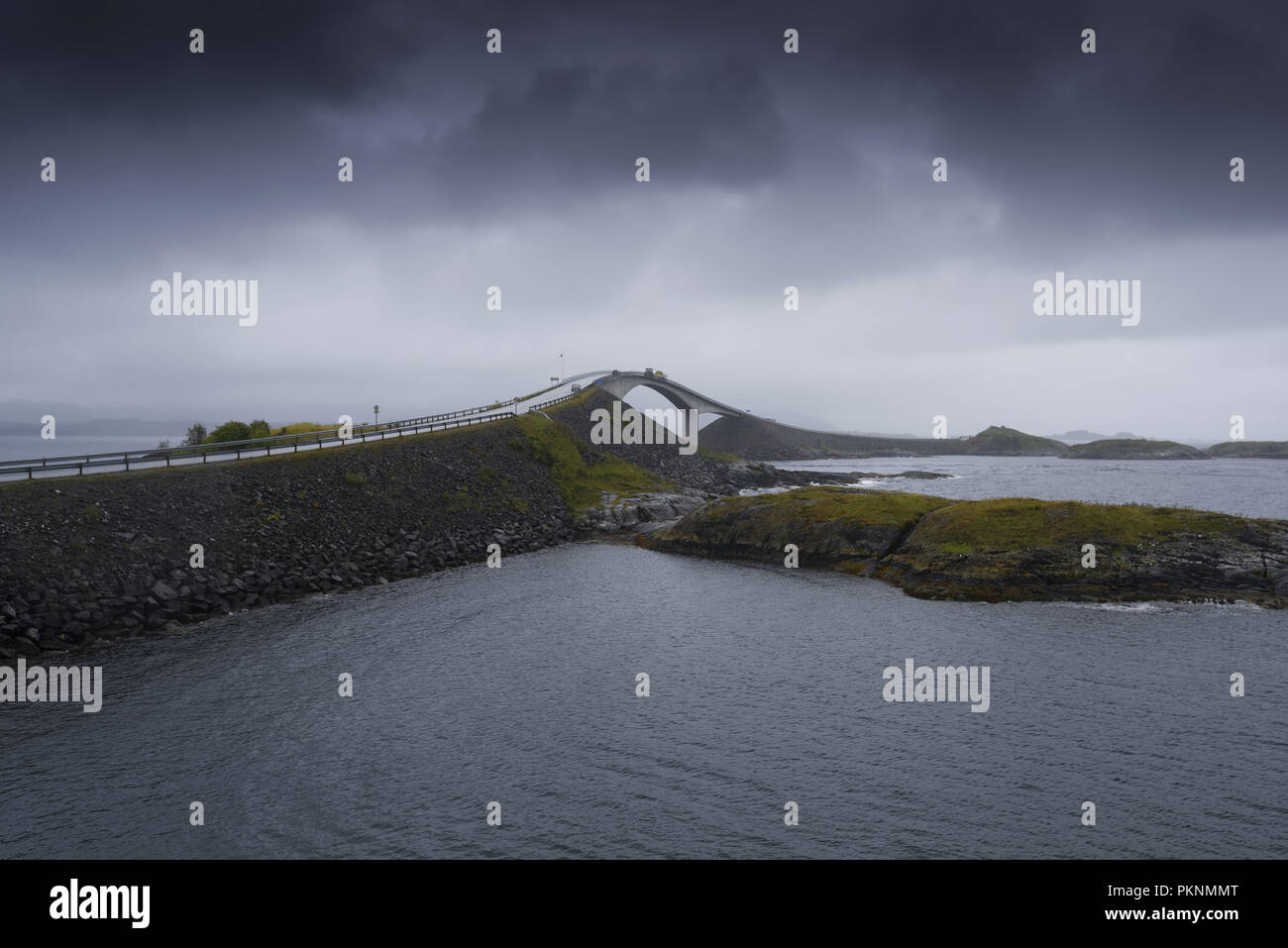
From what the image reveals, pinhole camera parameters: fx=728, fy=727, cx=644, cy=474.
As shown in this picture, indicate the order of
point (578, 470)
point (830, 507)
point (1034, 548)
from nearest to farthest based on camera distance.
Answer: point (1034, 548) → point (830, 507) → point (578, 470)

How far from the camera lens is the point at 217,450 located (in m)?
64.1

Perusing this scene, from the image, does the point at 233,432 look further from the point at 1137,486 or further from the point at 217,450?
the point at 1137,486

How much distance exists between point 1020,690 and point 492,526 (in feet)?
183

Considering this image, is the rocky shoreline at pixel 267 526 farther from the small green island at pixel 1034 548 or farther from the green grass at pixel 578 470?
the small green island at pixel 1034 548

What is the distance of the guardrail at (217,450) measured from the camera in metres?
52.9

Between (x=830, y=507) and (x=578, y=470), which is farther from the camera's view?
(x=578, y=470)

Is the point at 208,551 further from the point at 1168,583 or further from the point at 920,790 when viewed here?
the point at 1168,583

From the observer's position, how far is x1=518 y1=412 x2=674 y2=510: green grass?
316 feet

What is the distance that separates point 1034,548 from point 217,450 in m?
67.6

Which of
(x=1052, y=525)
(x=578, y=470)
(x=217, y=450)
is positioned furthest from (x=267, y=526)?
(x=1052, y=525)

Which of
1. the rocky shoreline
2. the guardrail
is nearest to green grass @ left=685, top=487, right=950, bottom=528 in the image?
the rocky shoreline

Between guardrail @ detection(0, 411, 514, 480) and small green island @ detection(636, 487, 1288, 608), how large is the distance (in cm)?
4236

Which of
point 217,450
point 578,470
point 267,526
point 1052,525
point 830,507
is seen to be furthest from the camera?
point 578,470

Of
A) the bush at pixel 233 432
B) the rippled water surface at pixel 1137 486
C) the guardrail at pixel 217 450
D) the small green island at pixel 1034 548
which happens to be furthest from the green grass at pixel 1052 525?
the bush at pixel 233 432
